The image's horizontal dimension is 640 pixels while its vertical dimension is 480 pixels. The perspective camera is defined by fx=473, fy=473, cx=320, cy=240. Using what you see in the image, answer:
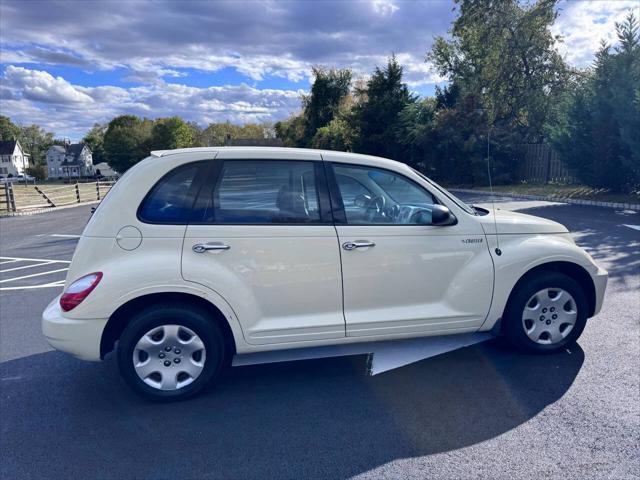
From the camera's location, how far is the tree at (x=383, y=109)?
1164 inches

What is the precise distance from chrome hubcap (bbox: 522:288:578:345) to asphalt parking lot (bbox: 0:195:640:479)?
202 millimetres

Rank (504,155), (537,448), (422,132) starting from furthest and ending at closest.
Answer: (422,132)
(504,155)
(537,448)

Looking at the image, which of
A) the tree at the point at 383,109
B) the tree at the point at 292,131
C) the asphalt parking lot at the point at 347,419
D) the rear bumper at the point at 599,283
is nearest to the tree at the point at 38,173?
the tree at the point at 292,131

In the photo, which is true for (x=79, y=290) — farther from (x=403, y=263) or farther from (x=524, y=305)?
(x=524, y=305)

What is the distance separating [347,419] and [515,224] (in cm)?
217

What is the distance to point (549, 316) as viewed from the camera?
13.4ft

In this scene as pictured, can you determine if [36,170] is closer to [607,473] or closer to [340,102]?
[340,102]

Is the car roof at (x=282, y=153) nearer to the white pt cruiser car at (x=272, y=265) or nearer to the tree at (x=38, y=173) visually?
the white pt cruiser car at (x=272, y=265)

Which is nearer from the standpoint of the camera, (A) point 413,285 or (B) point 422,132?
(A) point 413,285

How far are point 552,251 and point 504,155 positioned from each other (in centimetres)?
2052

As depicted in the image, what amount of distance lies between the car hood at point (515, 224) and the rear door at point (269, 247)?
53.6 inches

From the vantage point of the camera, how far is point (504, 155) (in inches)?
899

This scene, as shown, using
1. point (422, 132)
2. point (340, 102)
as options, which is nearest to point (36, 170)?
point (340, 102)

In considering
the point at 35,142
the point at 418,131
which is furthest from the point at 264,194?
the point at 35,142
